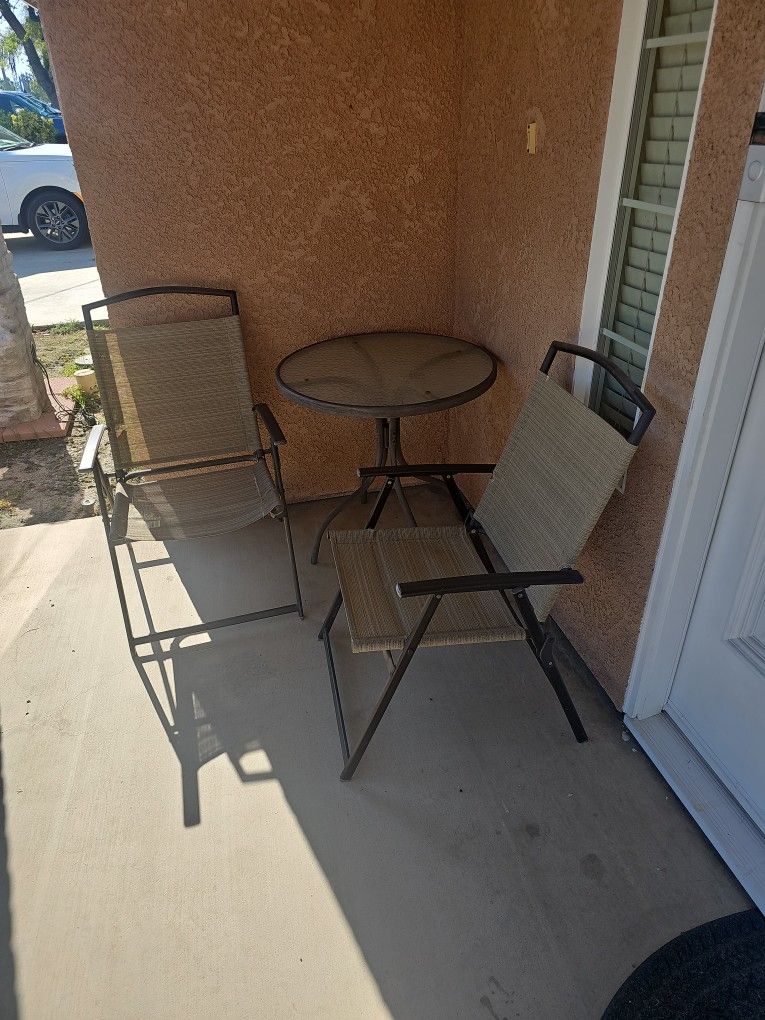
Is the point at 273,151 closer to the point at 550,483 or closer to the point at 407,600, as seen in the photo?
the point at 550,483

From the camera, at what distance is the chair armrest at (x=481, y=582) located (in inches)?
63.7

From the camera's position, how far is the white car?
7355 millimetres

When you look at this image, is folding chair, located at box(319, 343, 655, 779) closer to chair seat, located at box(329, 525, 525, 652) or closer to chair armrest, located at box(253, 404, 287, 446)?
chair seat, located at box(329, 525, 525, 652)

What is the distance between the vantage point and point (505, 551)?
2125mm

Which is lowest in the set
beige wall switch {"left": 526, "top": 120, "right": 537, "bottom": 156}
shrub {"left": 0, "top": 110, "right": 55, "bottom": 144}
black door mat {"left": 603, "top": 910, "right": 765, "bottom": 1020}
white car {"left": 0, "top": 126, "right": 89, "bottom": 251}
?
black door mat {"left": 603, "top": 910, "right": 765, "bottom": 1020}

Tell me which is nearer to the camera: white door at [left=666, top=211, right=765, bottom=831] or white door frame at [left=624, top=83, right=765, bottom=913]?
white door frame at [left=624, top=83, right=765, bottom=913]

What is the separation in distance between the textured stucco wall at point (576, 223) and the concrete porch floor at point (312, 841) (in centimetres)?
47

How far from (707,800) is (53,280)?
23.1 feet

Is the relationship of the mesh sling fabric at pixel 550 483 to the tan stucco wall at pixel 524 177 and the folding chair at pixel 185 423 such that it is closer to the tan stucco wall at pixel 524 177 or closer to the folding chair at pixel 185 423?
the tan stucco wall at pixel 524 177

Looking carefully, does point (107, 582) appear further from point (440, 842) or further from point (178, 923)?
point (440, 842)

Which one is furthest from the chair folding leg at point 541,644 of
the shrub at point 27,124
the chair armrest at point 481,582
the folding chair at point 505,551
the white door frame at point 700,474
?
the shrub at point 27,124

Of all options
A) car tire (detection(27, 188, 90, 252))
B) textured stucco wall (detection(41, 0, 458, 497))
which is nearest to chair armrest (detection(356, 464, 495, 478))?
textured stucco wall (detection(41, 0, 458, 497))

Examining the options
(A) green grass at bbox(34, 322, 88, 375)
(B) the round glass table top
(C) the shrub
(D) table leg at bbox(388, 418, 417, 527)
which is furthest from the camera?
(C) the shrub

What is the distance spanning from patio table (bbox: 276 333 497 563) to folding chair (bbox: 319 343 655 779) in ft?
0.80
